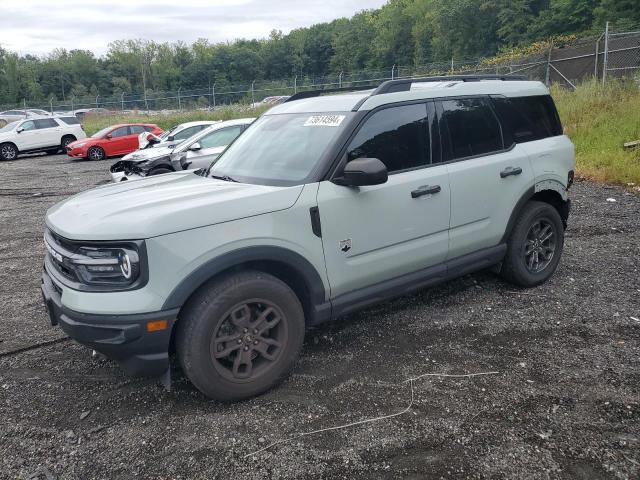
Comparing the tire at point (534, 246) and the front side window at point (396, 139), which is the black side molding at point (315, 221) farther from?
the tire at point (534, 246)

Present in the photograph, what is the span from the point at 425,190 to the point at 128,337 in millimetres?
2265

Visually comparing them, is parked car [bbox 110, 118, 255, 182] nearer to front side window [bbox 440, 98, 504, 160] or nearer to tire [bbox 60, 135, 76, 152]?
front side window [bbox 440, 98, 504, 160]

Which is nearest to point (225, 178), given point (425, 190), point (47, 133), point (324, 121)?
point (324, 121)

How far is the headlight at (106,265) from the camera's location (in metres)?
2.77

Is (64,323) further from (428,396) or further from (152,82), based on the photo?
(152,82)

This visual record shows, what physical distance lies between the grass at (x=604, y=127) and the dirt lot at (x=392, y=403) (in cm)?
550

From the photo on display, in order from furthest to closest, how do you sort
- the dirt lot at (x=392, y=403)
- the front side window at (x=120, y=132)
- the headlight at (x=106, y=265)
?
the front side window at (x=120, y=132), the headlight at (x=106, y=265), the dirt lot at (x=392, y=403)

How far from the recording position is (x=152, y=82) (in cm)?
9638

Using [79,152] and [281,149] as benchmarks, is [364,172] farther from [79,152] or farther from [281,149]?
[79,152]

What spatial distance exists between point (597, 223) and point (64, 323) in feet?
21.7

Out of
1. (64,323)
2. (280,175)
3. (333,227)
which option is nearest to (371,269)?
(333,227)

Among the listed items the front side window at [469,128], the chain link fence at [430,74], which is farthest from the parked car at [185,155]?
the chain link fence at [430,74]

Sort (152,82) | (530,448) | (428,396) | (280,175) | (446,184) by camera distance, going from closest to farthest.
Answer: (530,448), (428,396), (280,175), (446,184), (152,82)

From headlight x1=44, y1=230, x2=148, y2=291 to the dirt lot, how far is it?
88 centimetres
